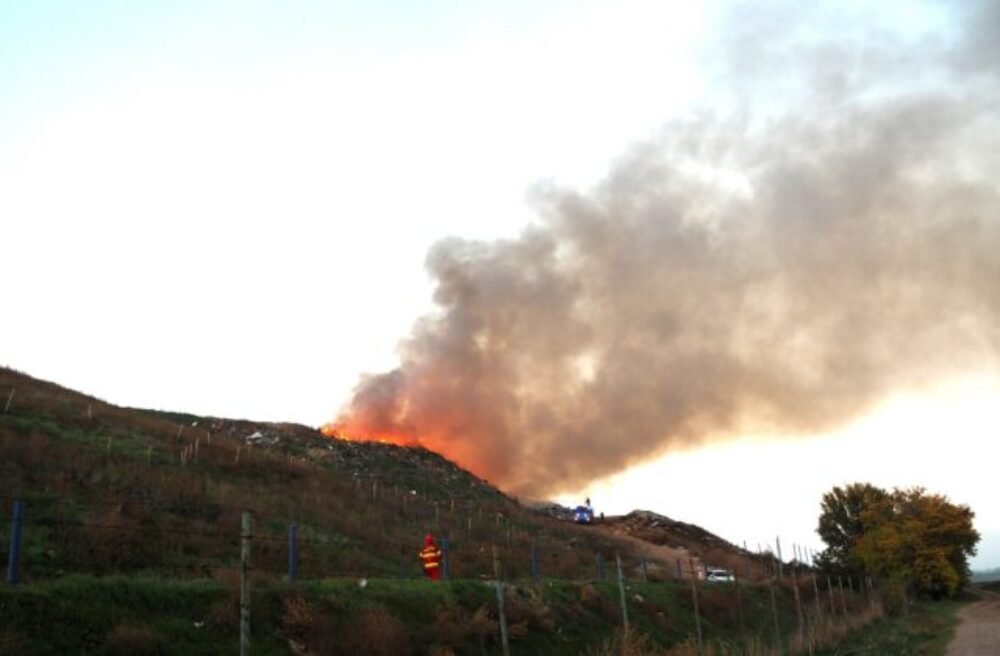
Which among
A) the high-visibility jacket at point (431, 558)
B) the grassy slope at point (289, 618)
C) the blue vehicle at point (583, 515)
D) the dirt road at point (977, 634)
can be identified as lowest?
the dirt road at point (977, 634)

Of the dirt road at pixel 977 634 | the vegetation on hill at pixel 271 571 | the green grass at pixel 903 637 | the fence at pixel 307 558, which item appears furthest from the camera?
the dirt road at pixel 977 634

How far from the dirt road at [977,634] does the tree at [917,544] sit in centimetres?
1624

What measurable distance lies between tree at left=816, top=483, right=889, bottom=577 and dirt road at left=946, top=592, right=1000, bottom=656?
36278 millimetres

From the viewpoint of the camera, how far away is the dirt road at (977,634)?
89.4 feet

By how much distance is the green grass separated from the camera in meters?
26.4

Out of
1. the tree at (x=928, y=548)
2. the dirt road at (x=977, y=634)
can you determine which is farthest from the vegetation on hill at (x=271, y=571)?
the tree at (x=928, y=548)

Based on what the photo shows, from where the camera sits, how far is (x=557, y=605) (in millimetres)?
24562

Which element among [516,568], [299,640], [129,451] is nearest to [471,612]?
[299,640]

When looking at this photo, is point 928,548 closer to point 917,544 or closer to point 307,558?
point 917,544

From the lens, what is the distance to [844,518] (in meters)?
94.1

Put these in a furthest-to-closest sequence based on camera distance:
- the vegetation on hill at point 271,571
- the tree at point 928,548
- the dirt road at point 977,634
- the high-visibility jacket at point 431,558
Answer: the tree at point 928,548, the dirt road at point 977,634, the high-visibility jacket at point 431,558, the vegetation on hill at point 271,571

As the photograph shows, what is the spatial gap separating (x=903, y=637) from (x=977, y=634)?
446 cm

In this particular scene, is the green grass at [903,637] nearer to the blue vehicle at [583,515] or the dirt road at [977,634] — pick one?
the dirt road at [977,634]

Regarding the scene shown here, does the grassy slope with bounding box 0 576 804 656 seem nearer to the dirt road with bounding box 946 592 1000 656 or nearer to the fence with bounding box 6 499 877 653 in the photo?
the fence with bounding box 6 499 877 653
